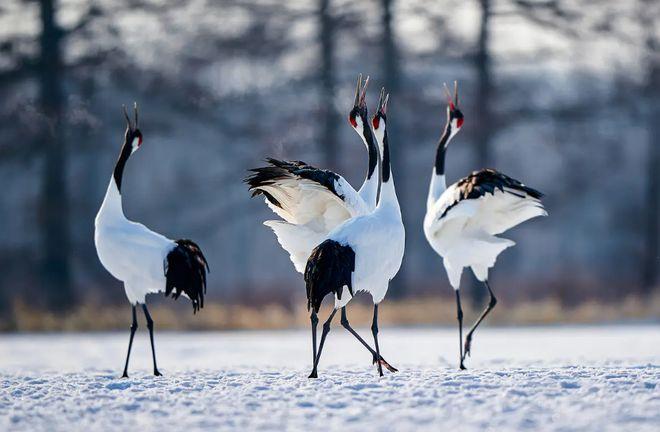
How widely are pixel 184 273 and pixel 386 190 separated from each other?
6.27 feet

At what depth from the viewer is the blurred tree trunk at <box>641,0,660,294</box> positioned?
2167 cm

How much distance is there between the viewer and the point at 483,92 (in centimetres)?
1995

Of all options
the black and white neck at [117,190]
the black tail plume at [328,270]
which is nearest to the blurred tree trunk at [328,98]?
the black and white neck at [117,190]

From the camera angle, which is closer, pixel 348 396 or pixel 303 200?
pixel 348 396

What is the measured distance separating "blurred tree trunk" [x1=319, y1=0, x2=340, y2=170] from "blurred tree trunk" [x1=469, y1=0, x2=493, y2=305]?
9.39 feet

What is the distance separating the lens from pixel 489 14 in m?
19.8

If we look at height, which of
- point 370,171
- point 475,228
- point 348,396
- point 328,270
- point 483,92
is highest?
point 483,92

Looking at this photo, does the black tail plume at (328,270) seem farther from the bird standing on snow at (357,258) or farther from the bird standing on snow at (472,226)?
the bird standing on snow at (472,226)

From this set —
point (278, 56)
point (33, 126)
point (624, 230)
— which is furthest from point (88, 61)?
point (624, 230)

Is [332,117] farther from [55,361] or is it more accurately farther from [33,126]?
[55,361]

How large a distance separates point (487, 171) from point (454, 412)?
3251mm

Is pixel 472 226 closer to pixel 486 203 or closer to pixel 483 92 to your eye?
pixel 486 203

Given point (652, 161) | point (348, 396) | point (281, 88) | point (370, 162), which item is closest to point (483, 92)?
point (281, 88)

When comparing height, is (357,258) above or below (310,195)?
below
